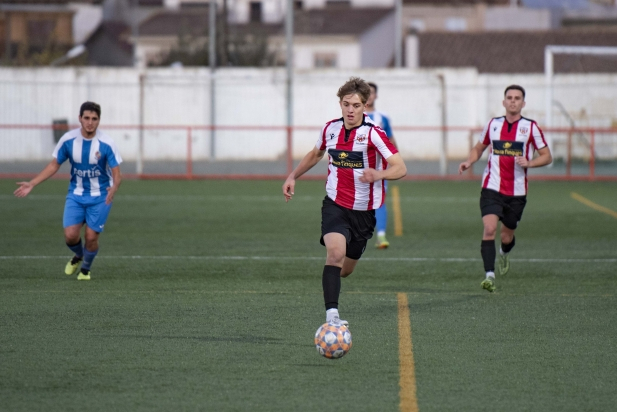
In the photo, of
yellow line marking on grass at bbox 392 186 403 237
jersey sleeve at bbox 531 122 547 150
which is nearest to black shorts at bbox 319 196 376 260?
jersey sleeve at bbox 531 122 547 150

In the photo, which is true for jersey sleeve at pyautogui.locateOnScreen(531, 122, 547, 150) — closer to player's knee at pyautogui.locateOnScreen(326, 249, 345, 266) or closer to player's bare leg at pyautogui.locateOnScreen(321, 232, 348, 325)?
player's bare leg at pyautogui.locateOnScreen(321, 232, 348, 325)

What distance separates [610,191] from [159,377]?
1858 cm

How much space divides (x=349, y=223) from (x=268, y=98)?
2660 centimetres

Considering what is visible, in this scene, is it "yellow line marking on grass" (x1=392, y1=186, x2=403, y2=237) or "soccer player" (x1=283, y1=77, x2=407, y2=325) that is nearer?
"soccer player" (x1=283, y1=77, x2=407, y2=325)

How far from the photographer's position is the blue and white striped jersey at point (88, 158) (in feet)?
32.4

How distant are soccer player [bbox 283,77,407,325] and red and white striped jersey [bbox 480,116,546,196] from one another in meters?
2.82

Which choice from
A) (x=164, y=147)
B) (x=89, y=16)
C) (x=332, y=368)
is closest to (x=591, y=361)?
(x=332, y=368)

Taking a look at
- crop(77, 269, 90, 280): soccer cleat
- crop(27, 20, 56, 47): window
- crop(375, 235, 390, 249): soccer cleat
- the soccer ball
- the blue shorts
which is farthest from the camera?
crop(27, 20, 56, 47): window

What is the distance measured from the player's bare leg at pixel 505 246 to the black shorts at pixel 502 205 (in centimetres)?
21

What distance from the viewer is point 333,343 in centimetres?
642

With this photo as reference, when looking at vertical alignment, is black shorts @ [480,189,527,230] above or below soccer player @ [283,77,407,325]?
below

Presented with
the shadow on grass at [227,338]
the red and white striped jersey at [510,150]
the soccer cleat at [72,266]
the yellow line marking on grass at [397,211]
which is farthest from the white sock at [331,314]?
the yellow line marking on grass at [397,211]

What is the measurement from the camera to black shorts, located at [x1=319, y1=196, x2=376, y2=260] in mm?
7316

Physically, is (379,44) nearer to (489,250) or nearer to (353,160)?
(489,250)
